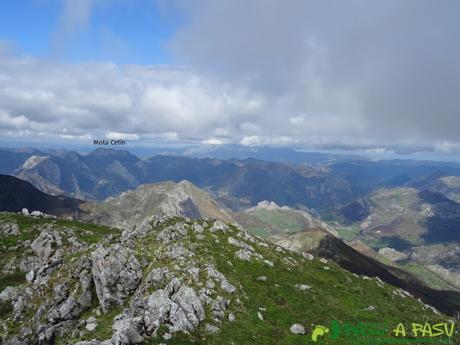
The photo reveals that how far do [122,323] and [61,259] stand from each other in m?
35.8

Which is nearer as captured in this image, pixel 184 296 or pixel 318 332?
pixel 318 332

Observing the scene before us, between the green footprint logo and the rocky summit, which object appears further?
the green footprint logo

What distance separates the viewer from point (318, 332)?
1810 inches

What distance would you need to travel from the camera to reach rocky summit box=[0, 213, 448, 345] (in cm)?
4438

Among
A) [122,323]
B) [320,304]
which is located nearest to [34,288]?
[122,323]

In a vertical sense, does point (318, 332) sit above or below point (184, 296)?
below

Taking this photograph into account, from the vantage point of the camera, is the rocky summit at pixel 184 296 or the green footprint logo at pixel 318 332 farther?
the green footprint logo at pixel 318 332

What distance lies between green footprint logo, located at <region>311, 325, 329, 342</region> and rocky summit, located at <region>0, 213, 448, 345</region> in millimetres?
955

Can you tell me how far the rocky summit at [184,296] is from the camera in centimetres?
4438

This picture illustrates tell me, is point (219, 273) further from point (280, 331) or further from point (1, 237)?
point (1, 237)

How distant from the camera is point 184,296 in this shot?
47.2 metres

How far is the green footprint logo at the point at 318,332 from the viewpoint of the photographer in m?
44.9

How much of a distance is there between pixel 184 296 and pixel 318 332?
53.3ft

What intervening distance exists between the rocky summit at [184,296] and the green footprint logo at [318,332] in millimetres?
955
